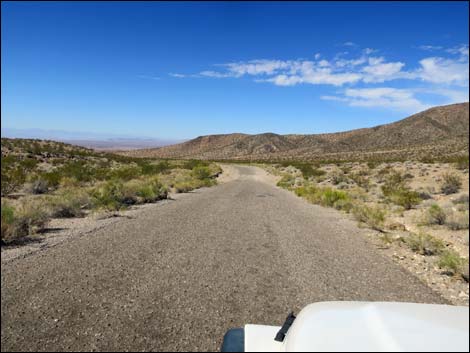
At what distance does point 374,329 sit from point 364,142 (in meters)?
128

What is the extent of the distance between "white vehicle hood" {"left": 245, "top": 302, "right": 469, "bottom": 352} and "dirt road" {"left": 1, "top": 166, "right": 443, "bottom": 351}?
7.97 feet

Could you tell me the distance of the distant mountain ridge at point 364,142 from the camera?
86.4 m

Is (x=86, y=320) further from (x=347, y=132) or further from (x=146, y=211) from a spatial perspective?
(x=347, y=132)

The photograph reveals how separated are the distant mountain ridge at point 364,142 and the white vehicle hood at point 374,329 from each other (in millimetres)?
71459

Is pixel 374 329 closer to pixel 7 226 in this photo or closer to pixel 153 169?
pixel 7 226

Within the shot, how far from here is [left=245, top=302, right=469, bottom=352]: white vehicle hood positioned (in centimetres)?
146

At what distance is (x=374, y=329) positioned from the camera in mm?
1581

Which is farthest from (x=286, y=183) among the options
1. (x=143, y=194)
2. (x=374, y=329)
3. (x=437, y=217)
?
(x=374, y=329)

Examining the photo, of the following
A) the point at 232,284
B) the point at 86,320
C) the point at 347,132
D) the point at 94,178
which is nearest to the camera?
the point at 86,320

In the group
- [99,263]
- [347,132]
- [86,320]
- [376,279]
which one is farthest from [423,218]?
[347,132]

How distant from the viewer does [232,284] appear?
5.69 metres

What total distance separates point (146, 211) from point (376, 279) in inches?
314

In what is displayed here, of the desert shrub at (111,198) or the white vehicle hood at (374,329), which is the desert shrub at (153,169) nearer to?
the desert shrub at (111,198)

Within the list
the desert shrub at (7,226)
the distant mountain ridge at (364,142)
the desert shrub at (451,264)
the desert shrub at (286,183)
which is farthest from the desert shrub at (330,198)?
the distant mountain ridge at (364,142)
